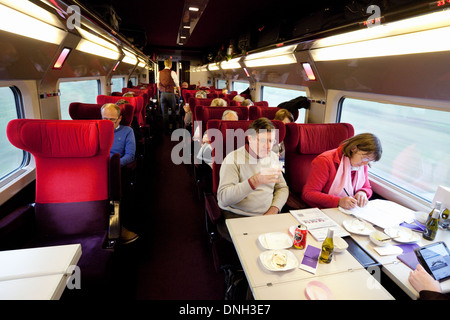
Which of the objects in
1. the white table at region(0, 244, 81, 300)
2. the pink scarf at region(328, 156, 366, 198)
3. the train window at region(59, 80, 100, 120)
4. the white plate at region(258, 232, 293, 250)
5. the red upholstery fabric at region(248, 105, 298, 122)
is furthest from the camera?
the train window at region(59, 80, 100, 120)

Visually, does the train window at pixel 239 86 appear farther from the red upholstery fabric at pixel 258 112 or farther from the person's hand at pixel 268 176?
the person's hand at pixel 268 176

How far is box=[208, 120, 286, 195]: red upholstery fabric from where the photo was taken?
2615mm

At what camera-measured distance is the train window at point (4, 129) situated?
9.96ft

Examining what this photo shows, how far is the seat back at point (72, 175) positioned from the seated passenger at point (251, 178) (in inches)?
43.5

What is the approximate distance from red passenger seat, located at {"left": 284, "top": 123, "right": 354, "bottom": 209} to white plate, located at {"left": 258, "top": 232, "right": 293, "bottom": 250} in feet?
3.99

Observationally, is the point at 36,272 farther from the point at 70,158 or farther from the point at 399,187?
the point at 399,187

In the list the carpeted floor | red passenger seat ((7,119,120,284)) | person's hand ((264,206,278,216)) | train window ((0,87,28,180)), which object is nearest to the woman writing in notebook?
person's hand ((264,206,278,216))

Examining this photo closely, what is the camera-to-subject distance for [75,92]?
5.70 metres

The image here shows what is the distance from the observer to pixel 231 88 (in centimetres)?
1186

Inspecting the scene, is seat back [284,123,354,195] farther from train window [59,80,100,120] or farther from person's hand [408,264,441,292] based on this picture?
train window [59,80,100,120]

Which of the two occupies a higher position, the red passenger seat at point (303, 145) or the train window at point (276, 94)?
the train window at point (276, 94)

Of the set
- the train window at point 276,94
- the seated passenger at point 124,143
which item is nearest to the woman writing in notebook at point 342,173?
the seated passenger at point 124,143

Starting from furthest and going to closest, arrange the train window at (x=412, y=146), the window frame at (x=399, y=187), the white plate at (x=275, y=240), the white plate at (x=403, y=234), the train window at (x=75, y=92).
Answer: the train window at (x=75, y=92)
the train window at (x=412, y=146)
the window frame at (x=399, y=187)
the white plate at (x=403, y=234)
the white plate at (x=275, y=240)
